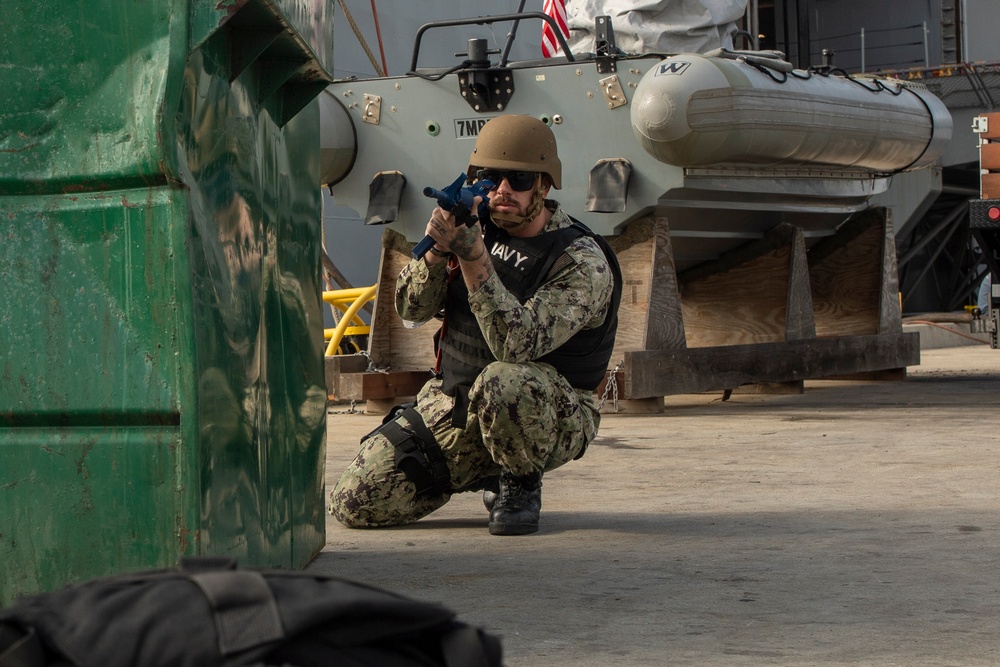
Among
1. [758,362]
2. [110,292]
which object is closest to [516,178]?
[110,292]

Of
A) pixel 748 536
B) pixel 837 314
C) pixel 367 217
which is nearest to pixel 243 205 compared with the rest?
pixel 748 536

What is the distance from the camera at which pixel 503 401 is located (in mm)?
3281

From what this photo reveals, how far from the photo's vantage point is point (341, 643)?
3.63 feet

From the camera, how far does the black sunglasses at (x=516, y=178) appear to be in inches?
137

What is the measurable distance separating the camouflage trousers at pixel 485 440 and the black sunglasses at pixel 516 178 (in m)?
0.47

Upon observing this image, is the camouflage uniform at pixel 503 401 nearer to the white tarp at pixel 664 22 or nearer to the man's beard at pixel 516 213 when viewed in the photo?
the man's beard at pixel 516 213

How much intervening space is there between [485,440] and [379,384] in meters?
3.62

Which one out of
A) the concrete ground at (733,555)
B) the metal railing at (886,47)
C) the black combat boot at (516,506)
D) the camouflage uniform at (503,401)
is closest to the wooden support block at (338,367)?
the concrete ground at (733,555)

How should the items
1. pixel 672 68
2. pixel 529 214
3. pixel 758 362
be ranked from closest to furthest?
pixel 529 214
pixel 672 68
pixel 758 362

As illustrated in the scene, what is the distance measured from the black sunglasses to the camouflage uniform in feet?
0.55

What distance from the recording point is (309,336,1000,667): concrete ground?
89.2 inches

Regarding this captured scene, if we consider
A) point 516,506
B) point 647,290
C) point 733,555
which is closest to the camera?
point 733,555

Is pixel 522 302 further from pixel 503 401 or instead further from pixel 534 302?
pixel 503 401

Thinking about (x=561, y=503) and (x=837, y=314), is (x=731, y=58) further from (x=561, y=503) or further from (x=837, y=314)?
(x=561, y=503)
